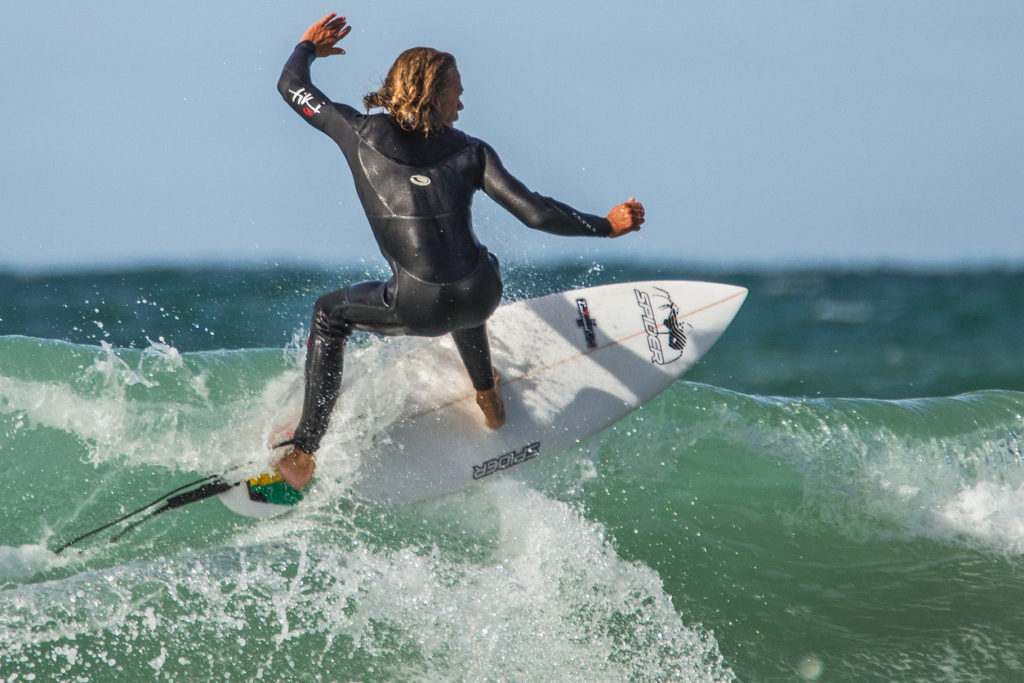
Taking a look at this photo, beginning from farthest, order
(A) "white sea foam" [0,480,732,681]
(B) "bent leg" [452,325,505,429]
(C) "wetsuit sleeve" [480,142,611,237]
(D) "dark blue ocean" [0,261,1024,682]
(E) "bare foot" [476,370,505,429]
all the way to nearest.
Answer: (E) "bare foot" [476,370,505,429] < (B) "bent leg" [452,325,505,429] < (D) "dark blue ocean" [0,261,1024,682] < (A) "white sea foam" [0,480,732,681] < (C) "wetsuit sleeve" [480,142,611,237]

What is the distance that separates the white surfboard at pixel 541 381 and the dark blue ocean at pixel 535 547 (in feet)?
0.62

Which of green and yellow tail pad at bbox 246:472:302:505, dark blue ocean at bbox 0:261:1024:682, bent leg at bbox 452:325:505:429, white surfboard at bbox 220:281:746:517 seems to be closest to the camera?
dark blue ocean at bbox 0:261:1024:682

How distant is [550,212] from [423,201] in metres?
0.49

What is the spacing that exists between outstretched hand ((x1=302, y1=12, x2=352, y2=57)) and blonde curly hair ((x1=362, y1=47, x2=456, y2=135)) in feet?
1.94

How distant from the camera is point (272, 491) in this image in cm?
441

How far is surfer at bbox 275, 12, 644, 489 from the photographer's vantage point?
3.69 meters

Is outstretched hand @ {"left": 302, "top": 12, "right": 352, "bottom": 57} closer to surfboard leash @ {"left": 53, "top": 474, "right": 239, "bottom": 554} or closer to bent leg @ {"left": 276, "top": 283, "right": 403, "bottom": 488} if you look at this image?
bent leg @ {"left": 276, "top": 283, "right": 403, "bottom": 488}

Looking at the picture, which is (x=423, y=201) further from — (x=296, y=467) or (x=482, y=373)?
(x=296, y=467)

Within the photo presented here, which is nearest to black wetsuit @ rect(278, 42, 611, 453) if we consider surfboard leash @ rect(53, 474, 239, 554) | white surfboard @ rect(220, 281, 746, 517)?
white surfboard @ rect(220, 281, 746, 517)

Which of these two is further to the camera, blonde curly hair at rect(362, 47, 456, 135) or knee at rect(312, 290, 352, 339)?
knee at rect(312, 290, 352, 339)

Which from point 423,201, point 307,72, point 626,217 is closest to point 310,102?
point 307,72

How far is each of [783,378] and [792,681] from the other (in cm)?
1061

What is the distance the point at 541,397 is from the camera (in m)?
4.83

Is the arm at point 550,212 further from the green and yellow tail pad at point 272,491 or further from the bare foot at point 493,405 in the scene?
the green and yellow tail pad at point 272,491
